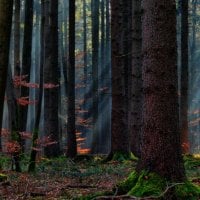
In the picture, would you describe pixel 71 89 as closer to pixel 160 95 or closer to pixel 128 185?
pixel 128 185

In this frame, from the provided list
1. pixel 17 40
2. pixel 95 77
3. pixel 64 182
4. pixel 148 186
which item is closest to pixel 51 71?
pixel 17 40

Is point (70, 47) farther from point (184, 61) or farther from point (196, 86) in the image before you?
point (196, 86)

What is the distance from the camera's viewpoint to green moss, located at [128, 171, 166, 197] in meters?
6.24

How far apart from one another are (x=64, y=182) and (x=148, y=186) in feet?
12.5

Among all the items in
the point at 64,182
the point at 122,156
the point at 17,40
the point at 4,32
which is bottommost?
the point at 122,156

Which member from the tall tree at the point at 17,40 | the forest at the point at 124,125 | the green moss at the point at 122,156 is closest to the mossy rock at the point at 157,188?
the forest at the point at 124,125

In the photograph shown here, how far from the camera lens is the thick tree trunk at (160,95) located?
6363mm

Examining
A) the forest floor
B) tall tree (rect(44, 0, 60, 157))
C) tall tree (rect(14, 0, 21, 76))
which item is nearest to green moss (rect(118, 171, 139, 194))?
the forest floor

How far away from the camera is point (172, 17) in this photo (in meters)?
6.60

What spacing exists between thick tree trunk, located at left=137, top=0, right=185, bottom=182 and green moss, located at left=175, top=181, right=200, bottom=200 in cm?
15

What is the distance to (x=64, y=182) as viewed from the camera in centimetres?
975

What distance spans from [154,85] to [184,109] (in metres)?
13.0

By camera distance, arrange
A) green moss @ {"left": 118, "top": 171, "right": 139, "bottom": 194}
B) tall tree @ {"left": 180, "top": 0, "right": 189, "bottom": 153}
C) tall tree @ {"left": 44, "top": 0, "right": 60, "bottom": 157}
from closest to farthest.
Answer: green moss @ {"left": 118, "top": 171, "right": 139, "bottom": 194}, tall tree @ {"left": 44, "top": 0, "right": 60, "bottom": 157}, tall tree @ {"left": 180, "top": 0, "right": 189, "bottom": 153}

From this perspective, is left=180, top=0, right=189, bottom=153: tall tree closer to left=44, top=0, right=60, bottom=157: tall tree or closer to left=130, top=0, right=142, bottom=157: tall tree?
left=130, top=0, right=142, bottom=157: tall tree
